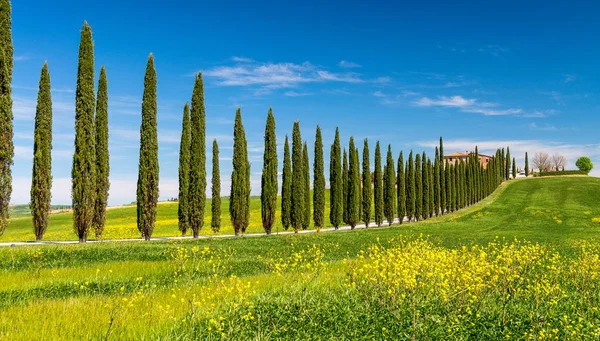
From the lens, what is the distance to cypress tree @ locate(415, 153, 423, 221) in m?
58.2

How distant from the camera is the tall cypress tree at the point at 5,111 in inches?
915

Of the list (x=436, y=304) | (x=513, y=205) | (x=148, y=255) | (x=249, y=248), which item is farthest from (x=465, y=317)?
Answer: (x=513, y=205)

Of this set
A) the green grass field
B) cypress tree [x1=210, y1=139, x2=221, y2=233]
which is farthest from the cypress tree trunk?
the green grass field

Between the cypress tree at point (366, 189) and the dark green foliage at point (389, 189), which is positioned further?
the dark green foliage at point (389, 189)

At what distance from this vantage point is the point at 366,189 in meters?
48.9

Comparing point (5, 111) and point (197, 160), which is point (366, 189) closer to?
point (197, 160)

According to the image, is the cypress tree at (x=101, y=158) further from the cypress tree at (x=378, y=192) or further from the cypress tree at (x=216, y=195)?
the cypress tree at (x=378, y=192)

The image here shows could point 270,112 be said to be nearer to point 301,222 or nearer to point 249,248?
point 301,222

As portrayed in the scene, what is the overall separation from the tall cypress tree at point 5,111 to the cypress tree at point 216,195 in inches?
667

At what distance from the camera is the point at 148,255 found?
60.7 feet

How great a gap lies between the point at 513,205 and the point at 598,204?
1239 centimetres

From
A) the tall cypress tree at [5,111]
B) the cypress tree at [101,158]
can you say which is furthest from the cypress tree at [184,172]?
the tall cypress tree at [5,111]

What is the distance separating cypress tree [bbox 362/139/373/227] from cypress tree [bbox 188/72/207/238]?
70.0ft

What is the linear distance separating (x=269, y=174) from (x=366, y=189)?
13506 mm
